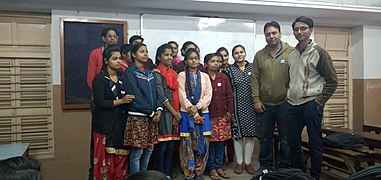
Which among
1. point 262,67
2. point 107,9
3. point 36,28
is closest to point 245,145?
point 262,67

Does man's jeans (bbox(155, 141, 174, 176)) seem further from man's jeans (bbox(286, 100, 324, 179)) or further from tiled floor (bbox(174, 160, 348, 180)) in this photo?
man's jeans (bbox(286, 100, 324, 179))

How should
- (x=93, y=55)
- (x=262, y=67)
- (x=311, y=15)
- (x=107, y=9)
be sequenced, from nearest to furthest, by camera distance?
1. (x=262, y=67)
2. (x=93, y=55)
3. (x=107, y=9)
4. (x=311, y=15)

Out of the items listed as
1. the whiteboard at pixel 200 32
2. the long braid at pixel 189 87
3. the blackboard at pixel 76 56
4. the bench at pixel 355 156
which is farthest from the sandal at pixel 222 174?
the blackboard at pixel 76 56

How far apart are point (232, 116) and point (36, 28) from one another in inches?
91.6

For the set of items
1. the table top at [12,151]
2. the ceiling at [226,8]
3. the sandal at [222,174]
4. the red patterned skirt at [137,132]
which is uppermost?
the ceiling at [226,8]

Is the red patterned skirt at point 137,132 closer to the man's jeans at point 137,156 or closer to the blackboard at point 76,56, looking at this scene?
the man's jeans at point 137,156

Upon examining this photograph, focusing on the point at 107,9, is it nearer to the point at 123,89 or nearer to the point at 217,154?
the point at 123,89

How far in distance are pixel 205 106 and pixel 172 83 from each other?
363mm

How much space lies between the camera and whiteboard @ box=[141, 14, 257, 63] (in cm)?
358

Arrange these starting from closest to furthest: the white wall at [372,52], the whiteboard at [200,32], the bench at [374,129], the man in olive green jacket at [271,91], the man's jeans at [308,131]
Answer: the man's jeans at [308,131] < the man in olive green jacket at [271,91] < the bench at [374,129] < the whiteboard at [200,32] < the white wall at [372,52]

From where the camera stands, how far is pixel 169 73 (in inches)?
109

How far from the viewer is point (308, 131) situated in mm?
2594

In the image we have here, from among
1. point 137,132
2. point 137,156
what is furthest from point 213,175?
point 137,132

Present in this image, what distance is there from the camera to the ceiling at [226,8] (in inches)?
127
